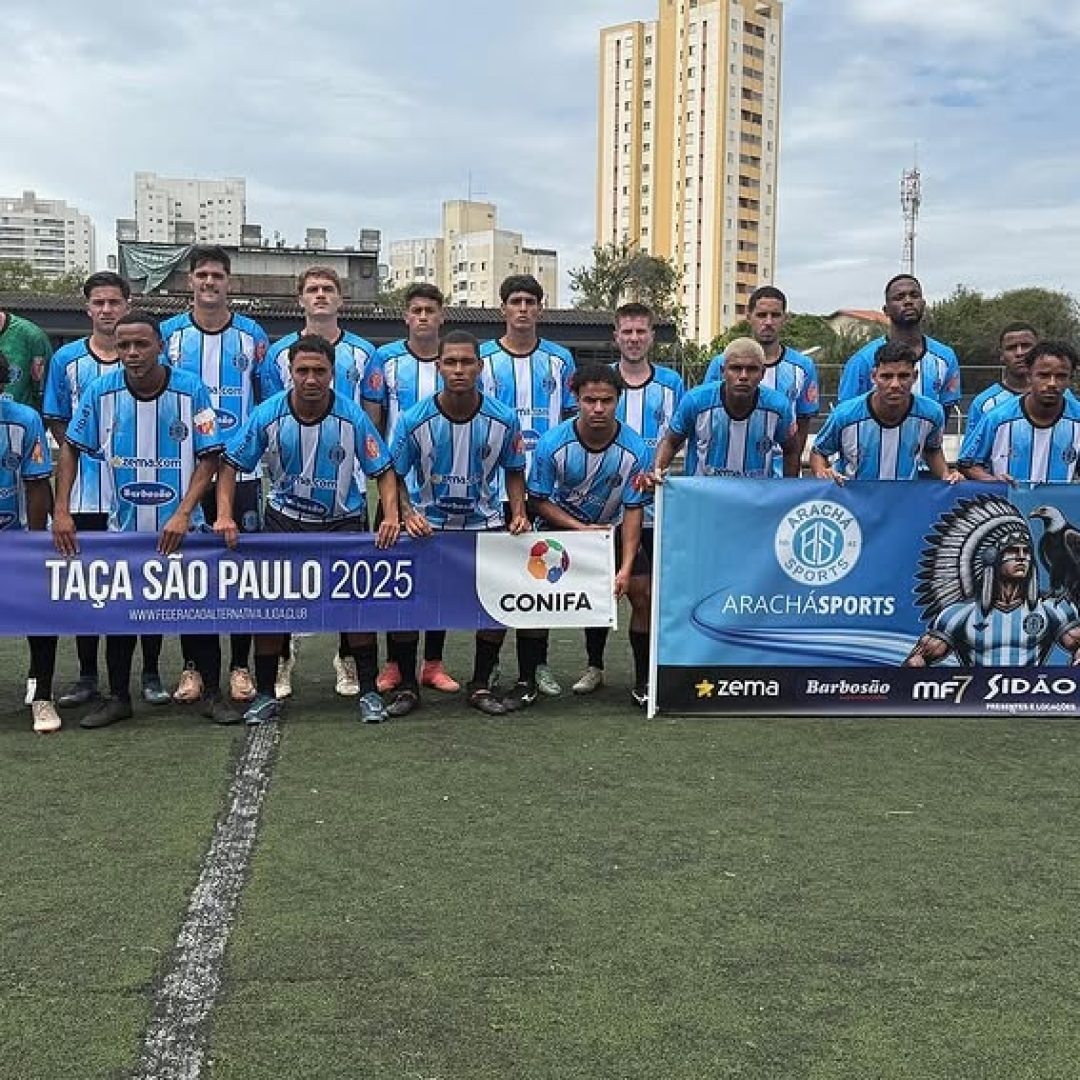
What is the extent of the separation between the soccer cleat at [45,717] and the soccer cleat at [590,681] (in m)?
2.46

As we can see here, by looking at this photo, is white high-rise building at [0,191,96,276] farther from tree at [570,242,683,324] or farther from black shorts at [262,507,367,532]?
black shorts at [262,507,367,532]

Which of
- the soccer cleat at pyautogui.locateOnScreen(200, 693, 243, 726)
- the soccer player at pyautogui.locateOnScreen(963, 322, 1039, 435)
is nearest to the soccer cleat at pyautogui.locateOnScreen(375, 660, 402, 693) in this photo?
the soccer cleat at pyautogui.locateOnScreen(200, 693, 243, 726)

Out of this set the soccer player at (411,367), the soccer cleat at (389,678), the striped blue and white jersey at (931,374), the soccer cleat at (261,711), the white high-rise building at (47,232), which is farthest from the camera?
the white high-rise building at (47,232)

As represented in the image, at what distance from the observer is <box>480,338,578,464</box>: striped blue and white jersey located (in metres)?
6.21

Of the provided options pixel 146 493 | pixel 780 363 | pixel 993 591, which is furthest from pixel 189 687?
pixel 993 591

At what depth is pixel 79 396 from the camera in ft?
17.9

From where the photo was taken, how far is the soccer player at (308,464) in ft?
16.9

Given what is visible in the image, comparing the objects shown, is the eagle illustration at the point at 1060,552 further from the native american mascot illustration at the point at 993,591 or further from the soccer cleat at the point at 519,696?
the soccer cleat at the point at 519,696

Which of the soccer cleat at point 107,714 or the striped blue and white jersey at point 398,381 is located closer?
the soccer cleat at point 107,714

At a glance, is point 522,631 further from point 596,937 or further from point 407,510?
point 596,937

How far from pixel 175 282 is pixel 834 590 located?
38206 mm

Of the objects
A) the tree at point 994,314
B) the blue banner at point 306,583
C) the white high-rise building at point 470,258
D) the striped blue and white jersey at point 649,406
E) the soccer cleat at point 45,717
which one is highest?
the white high-rise building at point 470,258

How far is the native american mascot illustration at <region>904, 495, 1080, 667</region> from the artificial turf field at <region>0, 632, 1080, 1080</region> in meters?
0.42

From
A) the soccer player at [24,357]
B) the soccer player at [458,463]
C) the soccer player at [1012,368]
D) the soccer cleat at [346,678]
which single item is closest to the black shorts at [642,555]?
the soccer player at [458,463]
